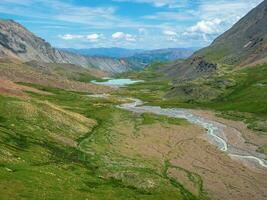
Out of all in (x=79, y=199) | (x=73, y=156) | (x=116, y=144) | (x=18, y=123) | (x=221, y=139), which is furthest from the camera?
→ (x=221, y=139)

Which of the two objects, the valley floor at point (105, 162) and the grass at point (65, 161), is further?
the valley floor at point (105, 162)

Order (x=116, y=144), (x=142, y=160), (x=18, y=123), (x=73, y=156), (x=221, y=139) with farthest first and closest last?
1. (x=221, y=139)
2. (x=116, y=144)
3. (x=18, y=123)
4. (x=142, y=160)
5. (x=73, y=156)

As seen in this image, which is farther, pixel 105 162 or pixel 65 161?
pixel 105 162

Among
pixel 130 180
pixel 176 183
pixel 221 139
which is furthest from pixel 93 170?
pixel 221 139

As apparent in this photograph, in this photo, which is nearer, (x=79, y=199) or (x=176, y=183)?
(x=79, y=199)

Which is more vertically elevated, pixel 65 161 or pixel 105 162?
pixel 65 161

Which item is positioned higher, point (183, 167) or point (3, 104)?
point (3, 104)

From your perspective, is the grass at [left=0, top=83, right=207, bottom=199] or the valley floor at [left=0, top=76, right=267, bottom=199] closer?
the grass at [left=0, top=83, right=207, bottom=199]

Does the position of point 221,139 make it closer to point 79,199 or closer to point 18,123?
point 18,123
